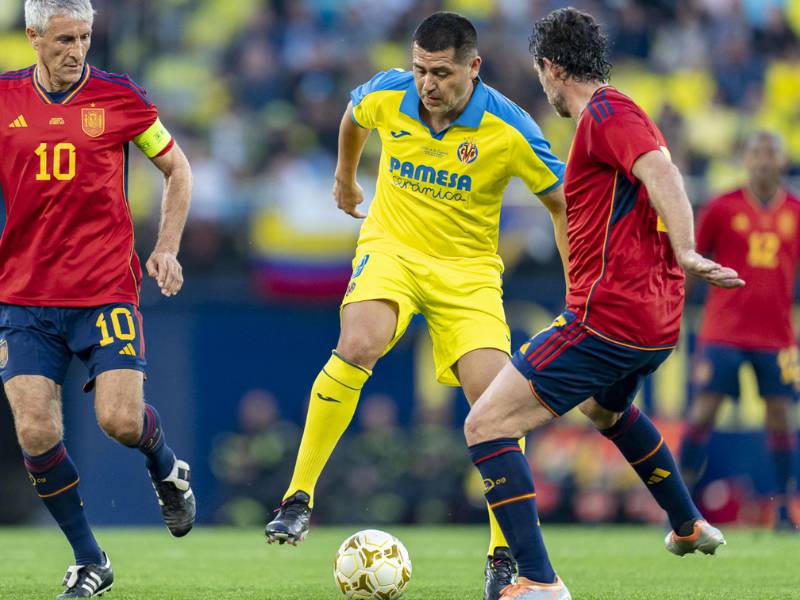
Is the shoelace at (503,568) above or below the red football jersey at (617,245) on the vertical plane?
below

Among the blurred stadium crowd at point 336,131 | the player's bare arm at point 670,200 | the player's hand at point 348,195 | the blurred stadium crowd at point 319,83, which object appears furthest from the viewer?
the blurred stadium crowd at point 319,83

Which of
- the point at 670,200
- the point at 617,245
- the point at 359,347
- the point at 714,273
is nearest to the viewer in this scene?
the point at 714,273

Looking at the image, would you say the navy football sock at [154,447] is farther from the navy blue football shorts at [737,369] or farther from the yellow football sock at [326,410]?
the navy blue football shorts at [737,369]

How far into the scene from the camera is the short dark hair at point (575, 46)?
5.67 meters

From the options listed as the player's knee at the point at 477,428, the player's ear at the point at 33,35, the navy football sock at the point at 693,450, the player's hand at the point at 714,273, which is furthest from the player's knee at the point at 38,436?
the navy football sock at the point at 693,450

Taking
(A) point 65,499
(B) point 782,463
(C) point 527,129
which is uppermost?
(C) point 527,129

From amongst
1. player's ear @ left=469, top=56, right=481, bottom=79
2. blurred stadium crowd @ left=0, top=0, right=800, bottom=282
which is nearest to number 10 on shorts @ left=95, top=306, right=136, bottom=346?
player's ear @ left=469, top=56, right=481, bottom=79

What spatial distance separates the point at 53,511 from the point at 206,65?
32.8 feet

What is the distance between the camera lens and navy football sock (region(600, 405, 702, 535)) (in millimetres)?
6391

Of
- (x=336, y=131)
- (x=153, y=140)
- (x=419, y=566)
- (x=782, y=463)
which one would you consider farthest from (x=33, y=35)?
(x=336, y=131)

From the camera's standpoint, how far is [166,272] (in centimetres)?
636

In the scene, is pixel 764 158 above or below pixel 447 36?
below

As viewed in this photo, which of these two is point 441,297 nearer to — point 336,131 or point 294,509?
point 294,509

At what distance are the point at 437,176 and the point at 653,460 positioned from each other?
5.57 ft
